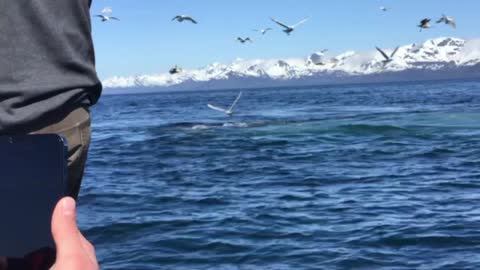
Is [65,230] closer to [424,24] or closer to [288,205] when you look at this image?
[288,205]

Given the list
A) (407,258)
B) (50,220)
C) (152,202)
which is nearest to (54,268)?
(50,220)

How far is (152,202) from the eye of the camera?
16.5 meters

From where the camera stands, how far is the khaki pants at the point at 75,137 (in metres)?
2.52

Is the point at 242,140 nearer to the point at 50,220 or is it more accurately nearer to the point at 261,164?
the point at 261,164

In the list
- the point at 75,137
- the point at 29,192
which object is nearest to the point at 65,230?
the point at 29,192

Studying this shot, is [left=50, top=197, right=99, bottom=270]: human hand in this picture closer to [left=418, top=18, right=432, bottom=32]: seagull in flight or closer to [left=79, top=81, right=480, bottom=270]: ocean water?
[left=79, top=81, right=480, bottom=270]: ocean water

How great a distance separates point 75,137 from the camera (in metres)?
2.59

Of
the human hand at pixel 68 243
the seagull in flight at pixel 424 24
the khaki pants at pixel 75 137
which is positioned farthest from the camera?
the seagull in flight at pixel 424 24

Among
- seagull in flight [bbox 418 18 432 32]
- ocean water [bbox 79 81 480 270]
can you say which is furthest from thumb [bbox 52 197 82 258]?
seagull in flight [bbox 418 18 432 32]

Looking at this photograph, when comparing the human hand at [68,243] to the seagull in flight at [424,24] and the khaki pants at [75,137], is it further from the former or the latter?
the seagull in flight at [424,24]

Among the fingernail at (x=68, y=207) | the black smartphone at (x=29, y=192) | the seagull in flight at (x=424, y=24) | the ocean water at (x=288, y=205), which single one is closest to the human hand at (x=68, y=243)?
the fingernail at (x=68, y=207)

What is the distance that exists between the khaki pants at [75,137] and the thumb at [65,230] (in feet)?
2.09

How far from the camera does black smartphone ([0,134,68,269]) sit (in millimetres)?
2039

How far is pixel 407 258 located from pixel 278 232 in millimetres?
2627
